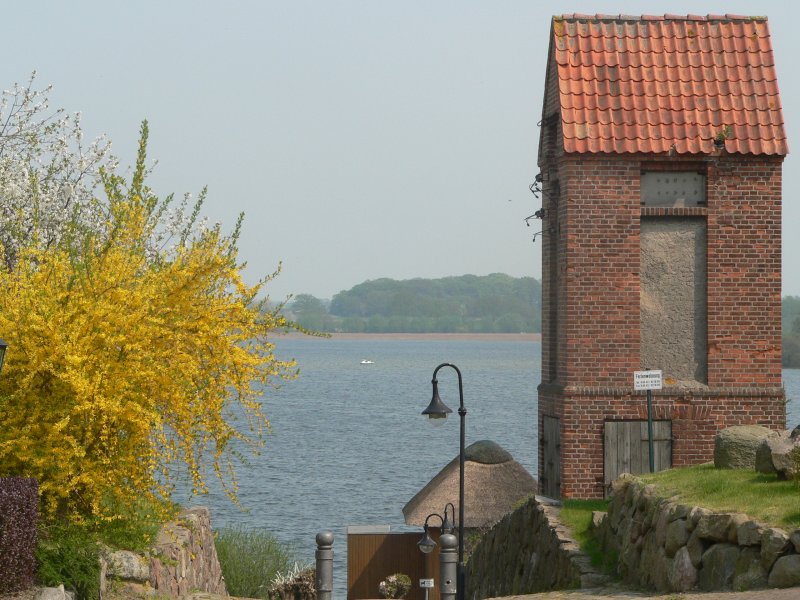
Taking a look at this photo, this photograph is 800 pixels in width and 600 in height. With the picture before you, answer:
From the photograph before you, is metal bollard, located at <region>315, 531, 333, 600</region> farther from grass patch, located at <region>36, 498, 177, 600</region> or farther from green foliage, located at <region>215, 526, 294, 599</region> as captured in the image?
green foliage, located at <region>215, 526, 294, 599</region>

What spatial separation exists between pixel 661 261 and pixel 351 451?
53.4m

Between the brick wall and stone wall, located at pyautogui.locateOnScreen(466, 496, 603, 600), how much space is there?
1750mm

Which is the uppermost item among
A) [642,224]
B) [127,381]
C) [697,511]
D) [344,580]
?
[642,224]

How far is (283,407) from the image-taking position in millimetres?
112875

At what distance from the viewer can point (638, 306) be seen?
2397 centimetres

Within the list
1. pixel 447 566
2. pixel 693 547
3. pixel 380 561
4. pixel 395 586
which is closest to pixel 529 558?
pixel 447 566

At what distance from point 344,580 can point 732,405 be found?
15.4 metres

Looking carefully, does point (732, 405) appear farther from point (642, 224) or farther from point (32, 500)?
point (32, 500)

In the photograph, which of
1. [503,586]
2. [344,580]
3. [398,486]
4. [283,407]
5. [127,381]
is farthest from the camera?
[283,407]

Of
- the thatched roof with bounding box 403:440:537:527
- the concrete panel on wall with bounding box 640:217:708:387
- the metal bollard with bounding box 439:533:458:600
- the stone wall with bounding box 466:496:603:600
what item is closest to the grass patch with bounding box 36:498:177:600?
the metal bollard with bounding box 439:533:458:600

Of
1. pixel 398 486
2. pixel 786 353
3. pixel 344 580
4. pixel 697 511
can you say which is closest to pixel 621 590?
pixel 697 511

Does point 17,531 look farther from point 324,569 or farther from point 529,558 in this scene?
point 529,558

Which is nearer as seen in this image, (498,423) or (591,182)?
(591,182)

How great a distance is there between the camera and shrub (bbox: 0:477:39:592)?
1433cm
